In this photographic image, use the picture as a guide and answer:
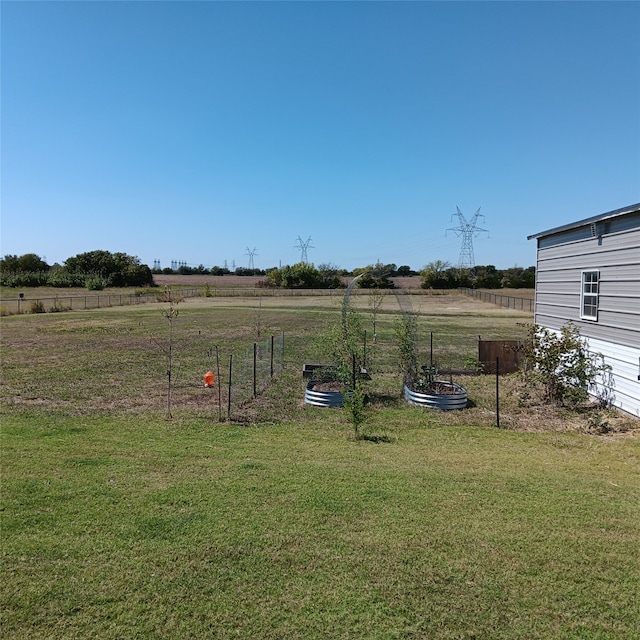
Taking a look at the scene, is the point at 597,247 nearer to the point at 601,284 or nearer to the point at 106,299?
the point at 601,284

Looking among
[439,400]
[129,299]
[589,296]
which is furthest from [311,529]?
[129,299]

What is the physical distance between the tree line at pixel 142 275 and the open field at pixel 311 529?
56.0 meters

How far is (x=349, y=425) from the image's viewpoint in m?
7.58

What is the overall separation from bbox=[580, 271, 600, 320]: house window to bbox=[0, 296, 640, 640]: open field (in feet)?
10.7

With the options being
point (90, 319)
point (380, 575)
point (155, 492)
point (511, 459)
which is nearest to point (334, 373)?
point (511, 459)

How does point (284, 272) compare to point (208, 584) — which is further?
point (284, 272)

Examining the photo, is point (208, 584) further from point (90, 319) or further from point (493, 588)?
point (90, 319)

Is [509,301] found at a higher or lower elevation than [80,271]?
lower

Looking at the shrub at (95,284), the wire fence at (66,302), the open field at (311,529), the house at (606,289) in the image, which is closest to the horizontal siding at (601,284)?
the house at (606,289)

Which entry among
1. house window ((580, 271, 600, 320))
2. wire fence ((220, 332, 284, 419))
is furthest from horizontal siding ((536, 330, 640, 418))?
wire fence ((220, 332, 284, 419))

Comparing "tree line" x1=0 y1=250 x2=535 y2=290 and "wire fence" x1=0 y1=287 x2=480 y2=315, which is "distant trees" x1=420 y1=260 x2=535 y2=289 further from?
"wire fence" x1=0 y1=287 x2=480 y2=315

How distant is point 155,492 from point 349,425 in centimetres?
378

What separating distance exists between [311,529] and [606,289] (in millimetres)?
8562

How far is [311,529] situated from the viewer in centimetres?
368
